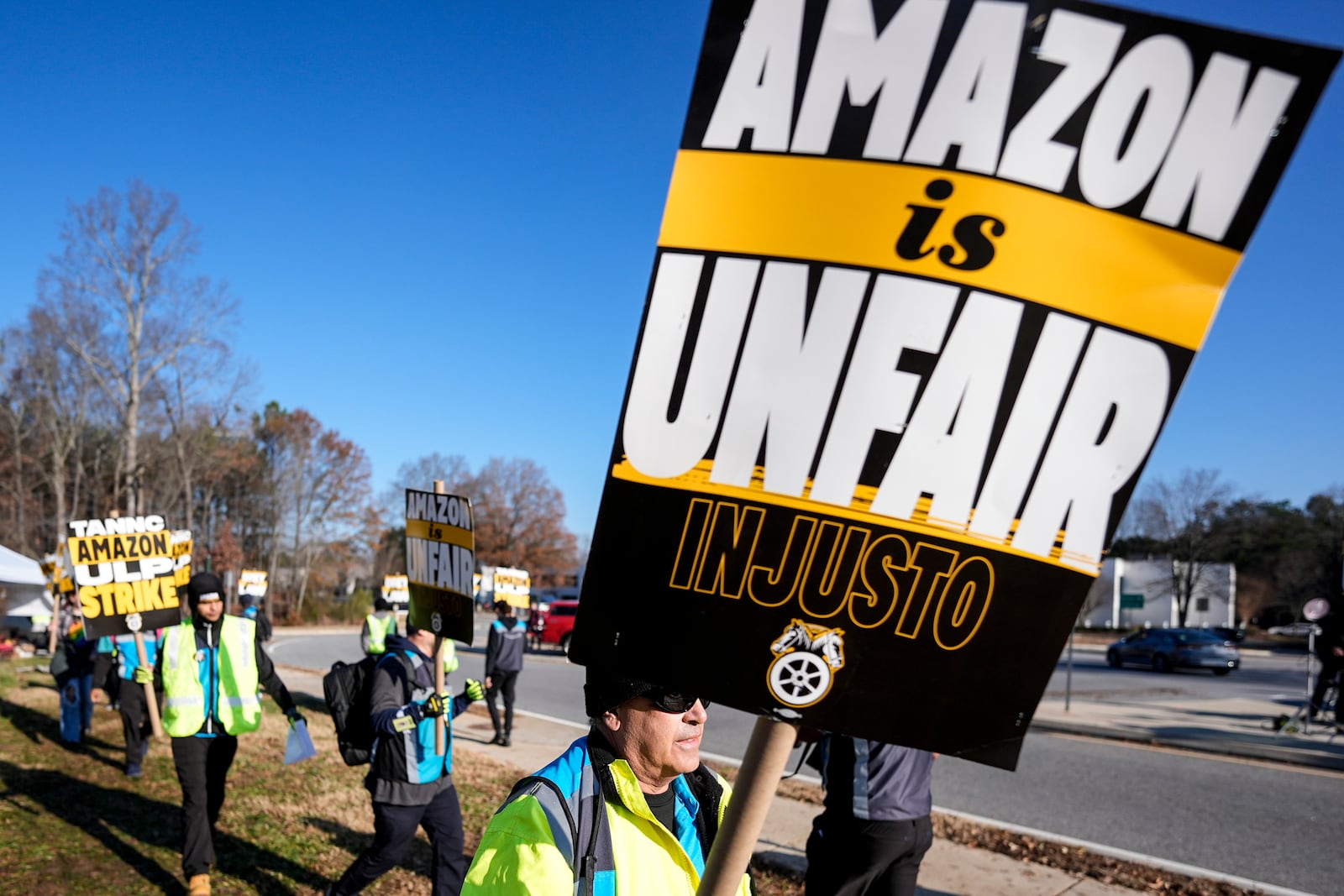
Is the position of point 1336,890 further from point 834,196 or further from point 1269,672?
point 1269,672

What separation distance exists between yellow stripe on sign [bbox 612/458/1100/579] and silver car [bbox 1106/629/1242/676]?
30.6 metres

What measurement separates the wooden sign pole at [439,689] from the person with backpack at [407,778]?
3 centimetres

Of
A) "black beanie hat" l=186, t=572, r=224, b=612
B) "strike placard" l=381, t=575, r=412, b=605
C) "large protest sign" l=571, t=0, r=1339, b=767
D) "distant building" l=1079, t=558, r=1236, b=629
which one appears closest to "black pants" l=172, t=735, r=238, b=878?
"black beanie hat" l=186, t=572, r=224, b=612

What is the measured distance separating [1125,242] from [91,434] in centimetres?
5703

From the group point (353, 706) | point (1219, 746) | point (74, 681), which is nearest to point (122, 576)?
point (74, 681)

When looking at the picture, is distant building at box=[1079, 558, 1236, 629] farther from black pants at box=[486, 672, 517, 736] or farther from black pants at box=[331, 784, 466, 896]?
black pants at box=[331, 784, 466, 896]

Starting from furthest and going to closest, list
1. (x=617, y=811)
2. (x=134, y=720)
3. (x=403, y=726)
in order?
1. (x=134, y=720)
2. (x=403, y=726)
3. (x=617, y=811)

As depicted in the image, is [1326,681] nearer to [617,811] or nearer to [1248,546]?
[617,811]

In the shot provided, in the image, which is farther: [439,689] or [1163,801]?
[1163,801]

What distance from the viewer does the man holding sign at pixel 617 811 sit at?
1817 mm

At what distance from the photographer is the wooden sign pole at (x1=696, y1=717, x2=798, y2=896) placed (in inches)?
51.8

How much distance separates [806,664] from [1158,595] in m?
65.0

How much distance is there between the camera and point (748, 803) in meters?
1.32

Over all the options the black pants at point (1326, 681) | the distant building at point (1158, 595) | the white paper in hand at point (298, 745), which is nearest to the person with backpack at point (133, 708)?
the white paper in hand at point (298, 745)
